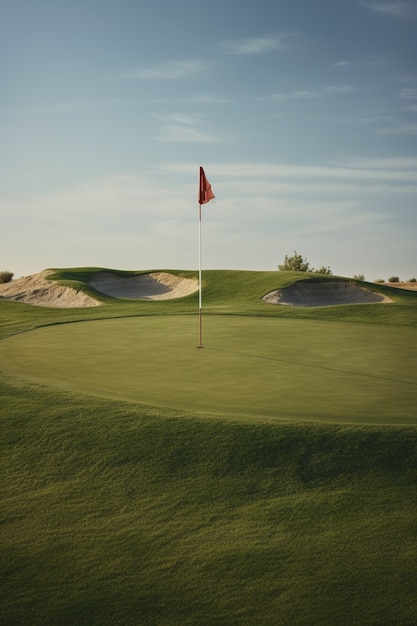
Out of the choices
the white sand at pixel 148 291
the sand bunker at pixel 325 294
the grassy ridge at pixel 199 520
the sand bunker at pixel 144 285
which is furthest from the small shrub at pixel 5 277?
the grassy ridge at pixel 199 520

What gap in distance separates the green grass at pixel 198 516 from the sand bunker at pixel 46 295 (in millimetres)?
22028

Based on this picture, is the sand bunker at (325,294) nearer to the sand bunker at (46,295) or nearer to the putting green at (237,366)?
the sand bunker at (46,295)

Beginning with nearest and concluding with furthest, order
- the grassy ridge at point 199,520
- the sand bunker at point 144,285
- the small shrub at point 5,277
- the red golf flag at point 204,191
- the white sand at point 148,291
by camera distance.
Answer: the grassy ridge at point 199,520 → the red golf flag at point 204,191 → the white sand at point 148,291 → the sand bunker at point 144,285 → the small shrub at point 5,277

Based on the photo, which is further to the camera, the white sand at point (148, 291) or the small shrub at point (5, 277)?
the small shrub at point (5, 277)

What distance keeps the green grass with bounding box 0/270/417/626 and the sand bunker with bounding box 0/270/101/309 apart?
22.0 meters

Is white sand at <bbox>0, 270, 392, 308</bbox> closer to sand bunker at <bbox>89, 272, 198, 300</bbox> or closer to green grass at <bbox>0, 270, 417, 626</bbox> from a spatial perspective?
sand bunker at <bbox>89, 272, 198, 300</bbox>

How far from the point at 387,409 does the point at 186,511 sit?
3698 mm

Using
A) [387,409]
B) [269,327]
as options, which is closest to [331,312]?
[269,327]

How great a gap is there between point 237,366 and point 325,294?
22.0 metres

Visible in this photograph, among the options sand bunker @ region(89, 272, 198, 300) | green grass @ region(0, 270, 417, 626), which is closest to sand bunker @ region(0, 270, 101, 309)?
sand bunker @ region(89, 272, 198, 300)

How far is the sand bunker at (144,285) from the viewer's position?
1371 inches

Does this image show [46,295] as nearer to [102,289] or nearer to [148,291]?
[102,289]

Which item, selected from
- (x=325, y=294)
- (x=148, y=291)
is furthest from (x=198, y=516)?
(x=148, y=291)

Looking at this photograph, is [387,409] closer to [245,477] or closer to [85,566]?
[245,477]
